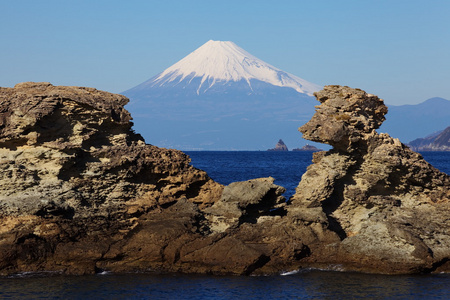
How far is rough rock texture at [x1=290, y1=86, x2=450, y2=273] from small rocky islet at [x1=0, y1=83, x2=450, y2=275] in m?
0.05

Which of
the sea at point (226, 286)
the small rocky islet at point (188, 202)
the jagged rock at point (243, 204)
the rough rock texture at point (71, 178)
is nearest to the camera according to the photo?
the sea at point (226, 286)

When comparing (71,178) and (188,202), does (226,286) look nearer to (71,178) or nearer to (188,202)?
(188,202)

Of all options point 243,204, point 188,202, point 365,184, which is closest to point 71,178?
point 188,202

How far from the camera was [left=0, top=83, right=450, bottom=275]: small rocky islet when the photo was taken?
80.6 feet

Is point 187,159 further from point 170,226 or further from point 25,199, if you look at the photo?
point 25,199

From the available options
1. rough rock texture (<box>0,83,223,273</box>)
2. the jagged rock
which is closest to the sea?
rough rock texture (<box>0,83,223,273</box>)

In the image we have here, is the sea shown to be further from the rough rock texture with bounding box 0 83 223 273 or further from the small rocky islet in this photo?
the rough rock texture with bounding box 0 83 223 273

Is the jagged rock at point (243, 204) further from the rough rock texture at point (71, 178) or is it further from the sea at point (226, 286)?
the sea at point (226, 286)

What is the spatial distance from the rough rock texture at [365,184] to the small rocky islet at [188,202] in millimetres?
50

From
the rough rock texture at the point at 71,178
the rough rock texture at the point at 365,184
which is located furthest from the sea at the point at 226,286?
the rough rock texture at the point at 365,184

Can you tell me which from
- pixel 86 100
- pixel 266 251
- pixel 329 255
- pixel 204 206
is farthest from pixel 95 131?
pixel 329 255

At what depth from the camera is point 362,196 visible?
27641 millimetres

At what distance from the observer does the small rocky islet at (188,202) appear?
80.6 ft

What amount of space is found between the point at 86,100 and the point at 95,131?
1347 millimetres
